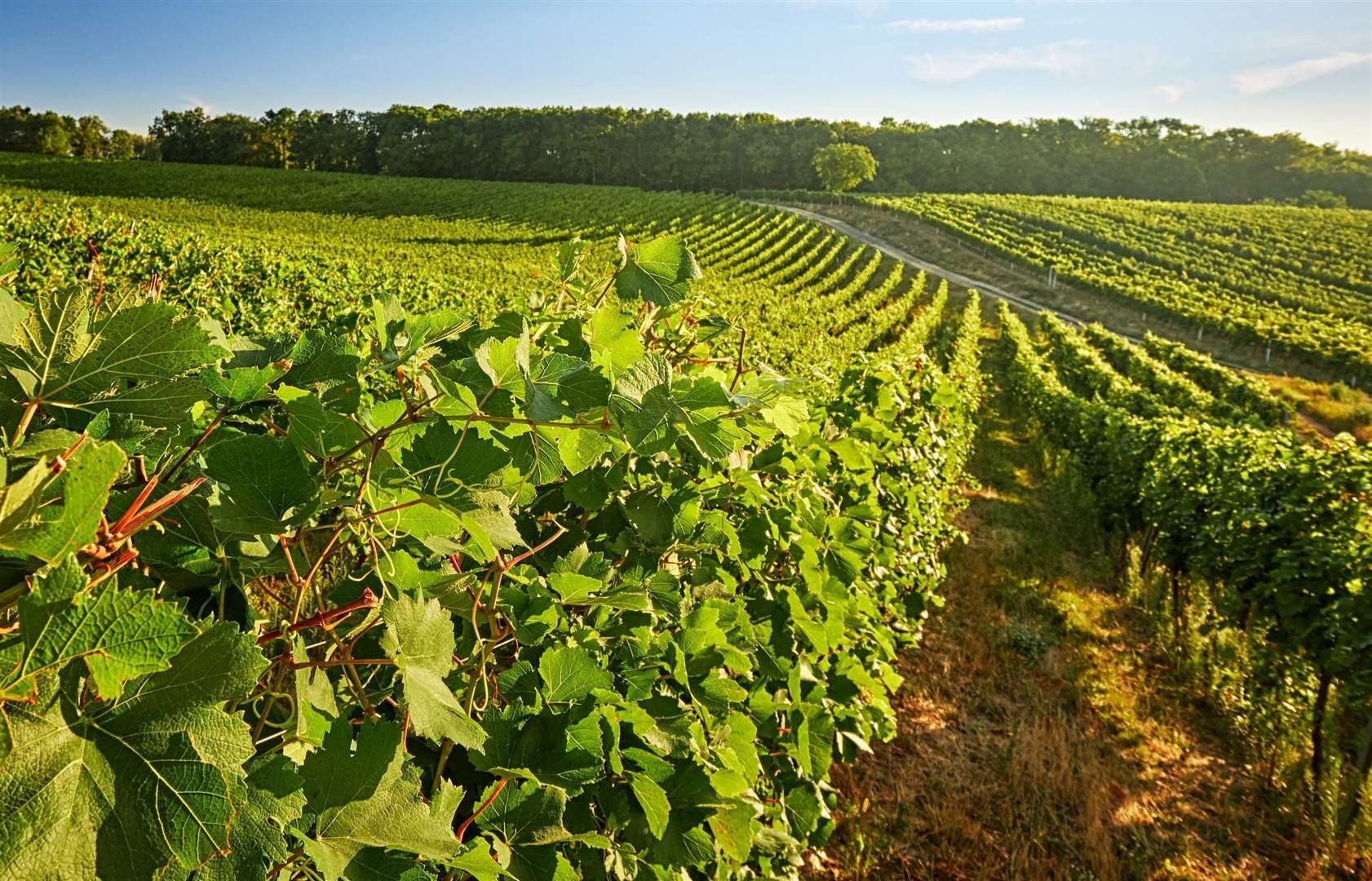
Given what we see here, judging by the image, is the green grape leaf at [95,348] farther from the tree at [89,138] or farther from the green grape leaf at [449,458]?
the tree at [89,138]

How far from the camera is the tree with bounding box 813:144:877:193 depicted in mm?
84188

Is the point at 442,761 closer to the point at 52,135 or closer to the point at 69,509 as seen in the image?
the point at 69,509

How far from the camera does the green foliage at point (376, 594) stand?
49 cm

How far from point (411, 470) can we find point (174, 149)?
104745 mm

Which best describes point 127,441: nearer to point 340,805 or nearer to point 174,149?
point 340,805

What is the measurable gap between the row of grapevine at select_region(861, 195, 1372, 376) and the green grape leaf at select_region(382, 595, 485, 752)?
140 ft

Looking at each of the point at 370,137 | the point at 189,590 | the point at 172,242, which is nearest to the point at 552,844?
the point at 189,590

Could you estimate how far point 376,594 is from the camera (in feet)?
3.34

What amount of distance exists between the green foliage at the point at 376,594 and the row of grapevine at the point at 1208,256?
4219cm

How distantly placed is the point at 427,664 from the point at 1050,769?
5.12 meters

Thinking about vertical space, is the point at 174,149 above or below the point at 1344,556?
above

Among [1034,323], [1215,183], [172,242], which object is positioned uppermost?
[1215,183]

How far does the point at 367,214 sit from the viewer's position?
52062 millimetres

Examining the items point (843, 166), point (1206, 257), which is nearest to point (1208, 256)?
point (1206, 257)
